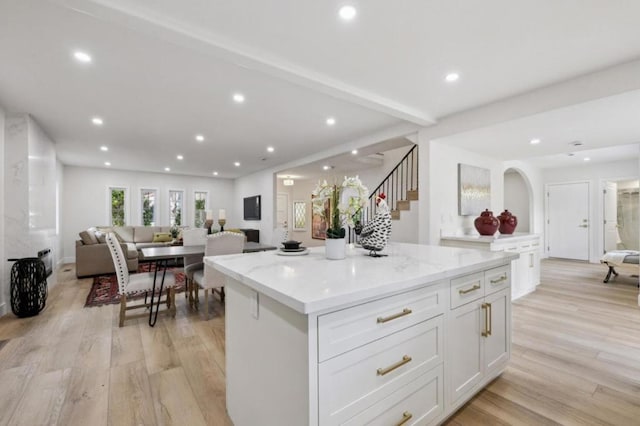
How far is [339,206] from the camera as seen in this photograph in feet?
5.94

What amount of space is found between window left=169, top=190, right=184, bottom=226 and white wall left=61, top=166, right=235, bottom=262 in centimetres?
12

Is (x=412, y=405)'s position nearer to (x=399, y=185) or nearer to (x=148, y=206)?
(x=399, y=185)

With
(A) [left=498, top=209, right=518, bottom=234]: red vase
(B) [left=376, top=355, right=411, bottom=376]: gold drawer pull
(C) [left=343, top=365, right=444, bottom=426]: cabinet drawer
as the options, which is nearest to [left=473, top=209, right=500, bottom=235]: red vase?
(A) [left=498, top=209, right=518, bottom=234]: red vase

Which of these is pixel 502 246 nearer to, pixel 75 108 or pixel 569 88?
pixel 569 88

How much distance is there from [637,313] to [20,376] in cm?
619

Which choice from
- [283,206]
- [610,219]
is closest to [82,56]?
[283,206]

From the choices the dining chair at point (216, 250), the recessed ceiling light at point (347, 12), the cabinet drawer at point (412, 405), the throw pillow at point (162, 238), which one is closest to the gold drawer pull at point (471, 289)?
the cabinet drawer at point (412, 405)

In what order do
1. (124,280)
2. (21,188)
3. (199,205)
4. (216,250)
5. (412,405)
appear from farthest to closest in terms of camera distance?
(199,205) → (21,188) → (216,250) → (124,280) → (412,405)

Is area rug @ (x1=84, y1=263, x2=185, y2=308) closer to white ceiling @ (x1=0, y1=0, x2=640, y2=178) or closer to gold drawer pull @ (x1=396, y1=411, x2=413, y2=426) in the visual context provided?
white ceiling @ (x1=0, y1=0, x2=640, y2=178)

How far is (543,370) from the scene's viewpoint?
2244 mm

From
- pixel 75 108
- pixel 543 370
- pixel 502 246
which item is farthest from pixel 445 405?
pixel 75 108

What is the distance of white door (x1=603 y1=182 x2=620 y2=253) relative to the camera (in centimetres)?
697

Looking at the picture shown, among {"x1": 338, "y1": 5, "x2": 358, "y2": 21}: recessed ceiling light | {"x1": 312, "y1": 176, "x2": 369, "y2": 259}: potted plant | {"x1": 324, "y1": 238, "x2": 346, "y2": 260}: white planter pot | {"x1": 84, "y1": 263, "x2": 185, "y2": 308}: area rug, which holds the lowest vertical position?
{"x1": 84, "y1": 263, "x2": 185, "y2": 308}: area rug

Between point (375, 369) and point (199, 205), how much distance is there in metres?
9.50
